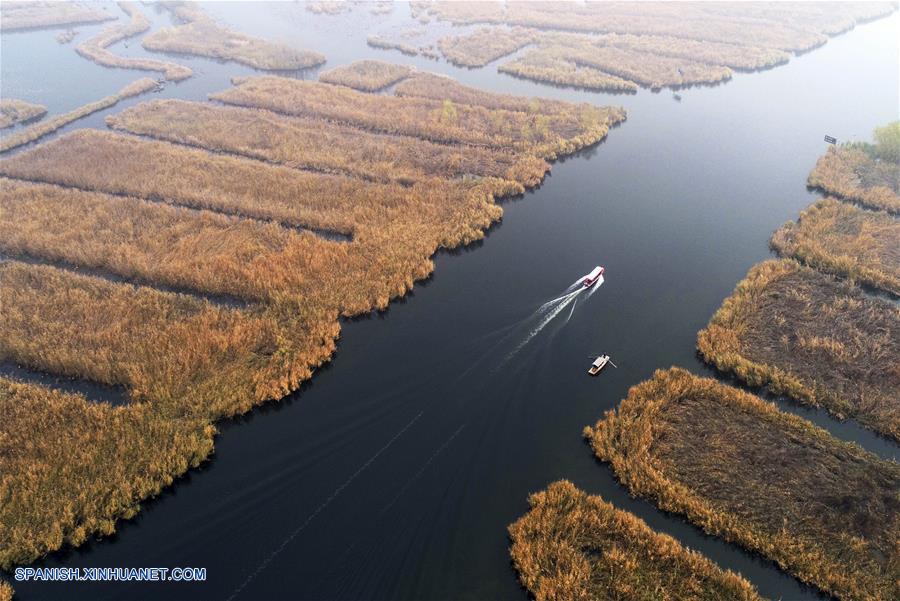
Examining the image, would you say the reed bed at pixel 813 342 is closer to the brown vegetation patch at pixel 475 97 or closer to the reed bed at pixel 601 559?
the reed bed at pixel 601 559

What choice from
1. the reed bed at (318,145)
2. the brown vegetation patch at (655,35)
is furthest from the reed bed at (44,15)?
the brown vegetation patch at (655,35)

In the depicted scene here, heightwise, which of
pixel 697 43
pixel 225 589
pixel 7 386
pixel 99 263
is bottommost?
pixel 225 589

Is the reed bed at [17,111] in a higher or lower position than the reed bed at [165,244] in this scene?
higher

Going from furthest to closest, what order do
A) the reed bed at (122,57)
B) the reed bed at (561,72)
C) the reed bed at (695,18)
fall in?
the reed bed at (695,18) → the reed bed at (122,57) → the reed bed at (561,72)

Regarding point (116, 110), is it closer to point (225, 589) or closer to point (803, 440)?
point (225, 589)

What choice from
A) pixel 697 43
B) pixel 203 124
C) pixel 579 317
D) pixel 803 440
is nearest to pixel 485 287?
pixel 579 317

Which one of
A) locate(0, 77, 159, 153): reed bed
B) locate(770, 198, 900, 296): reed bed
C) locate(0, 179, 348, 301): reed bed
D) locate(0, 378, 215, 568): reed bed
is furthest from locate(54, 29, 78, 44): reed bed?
locate(770, 198, 900, 296): reed bed

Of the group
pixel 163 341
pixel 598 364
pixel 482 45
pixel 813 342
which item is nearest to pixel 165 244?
pixel 163 341
